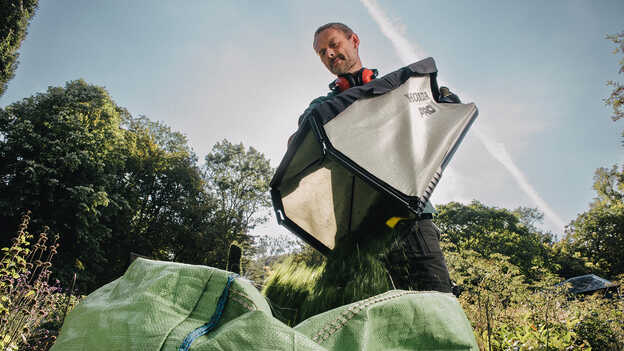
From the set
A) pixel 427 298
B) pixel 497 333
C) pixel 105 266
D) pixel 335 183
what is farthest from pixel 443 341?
pixel 105 266

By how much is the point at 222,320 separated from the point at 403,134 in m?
1.14

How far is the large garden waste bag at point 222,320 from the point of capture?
526 millimetres

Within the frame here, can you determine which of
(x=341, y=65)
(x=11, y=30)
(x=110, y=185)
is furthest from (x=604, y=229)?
(x=11, y=30)

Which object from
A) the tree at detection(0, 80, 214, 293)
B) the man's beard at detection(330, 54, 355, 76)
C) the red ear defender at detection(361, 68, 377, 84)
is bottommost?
the tree at detection(0, 80, 214, 293)

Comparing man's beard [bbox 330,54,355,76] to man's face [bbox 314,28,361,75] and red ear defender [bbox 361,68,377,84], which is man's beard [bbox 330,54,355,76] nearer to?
man's face [bbox 314,28,361,75]

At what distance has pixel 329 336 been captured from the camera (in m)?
0.65

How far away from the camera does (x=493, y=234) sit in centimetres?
2823

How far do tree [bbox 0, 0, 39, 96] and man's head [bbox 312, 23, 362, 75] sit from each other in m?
16.4

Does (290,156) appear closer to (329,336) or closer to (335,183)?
(335,183)

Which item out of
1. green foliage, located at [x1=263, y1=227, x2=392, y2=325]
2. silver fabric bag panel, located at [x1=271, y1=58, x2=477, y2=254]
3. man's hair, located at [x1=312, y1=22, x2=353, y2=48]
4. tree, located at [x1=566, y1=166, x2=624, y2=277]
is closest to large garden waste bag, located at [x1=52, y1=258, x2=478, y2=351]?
green foliage, located at [x1=263, y1=227, x2=392, y2=325]

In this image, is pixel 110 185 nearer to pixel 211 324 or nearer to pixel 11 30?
pixel 11 30

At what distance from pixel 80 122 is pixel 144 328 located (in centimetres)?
2034

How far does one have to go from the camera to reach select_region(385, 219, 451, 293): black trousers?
4.44 feet

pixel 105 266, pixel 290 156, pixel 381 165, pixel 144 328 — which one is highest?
pixel 381 165
